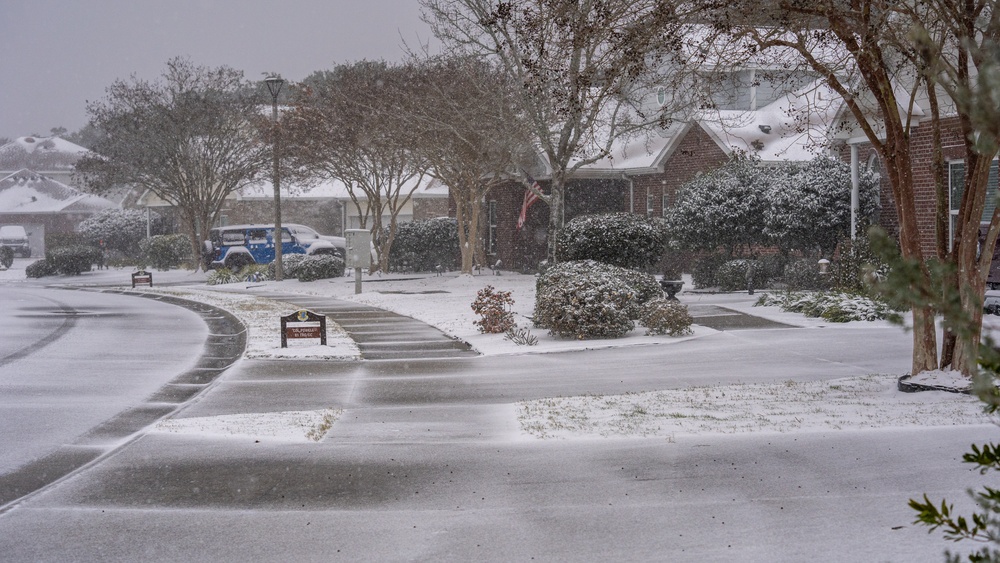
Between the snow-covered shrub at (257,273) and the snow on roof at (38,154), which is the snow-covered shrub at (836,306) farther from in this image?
the snow on roof at (38,154)

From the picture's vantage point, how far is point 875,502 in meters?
6.52

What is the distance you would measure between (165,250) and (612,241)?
104ft

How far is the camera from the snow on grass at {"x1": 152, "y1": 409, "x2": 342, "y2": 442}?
8945 millimetres

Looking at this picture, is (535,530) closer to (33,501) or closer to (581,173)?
(33,501)

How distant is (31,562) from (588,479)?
3.79 m

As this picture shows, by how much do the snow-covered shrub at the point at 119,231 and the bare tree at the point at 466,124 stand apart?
2651 cm

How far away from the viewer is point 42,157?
89.1m

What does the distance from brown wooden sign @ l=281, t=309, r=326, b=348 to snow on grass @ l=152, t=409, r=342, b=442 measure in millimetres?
5231

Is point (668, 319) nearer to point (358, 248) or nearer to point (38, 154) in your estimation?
point (358, 248)

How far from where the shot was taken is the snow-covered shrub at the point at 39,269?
136 ft

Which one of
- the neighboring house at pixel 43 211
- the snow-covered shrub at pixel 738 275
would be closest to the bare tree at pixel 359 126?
the snow-covered shrub at pixel 738 275

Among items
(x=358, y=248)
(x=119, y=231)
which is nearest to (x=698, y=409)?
(x=358, y=248)

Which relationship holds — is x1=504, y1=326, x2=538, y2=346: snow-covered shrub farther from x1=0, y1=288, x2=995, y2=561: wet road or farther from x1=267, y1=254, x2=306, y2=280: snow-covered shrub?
x1=267, y1=254, x2=306, y2=280: snow-covered shrub

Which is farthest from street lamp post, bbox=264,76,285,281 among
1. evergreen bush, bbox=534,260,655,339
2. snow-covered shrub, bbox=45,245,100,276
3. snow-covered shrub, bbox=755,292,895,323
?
snow-covered shrub, bbox=755,292,895,323
